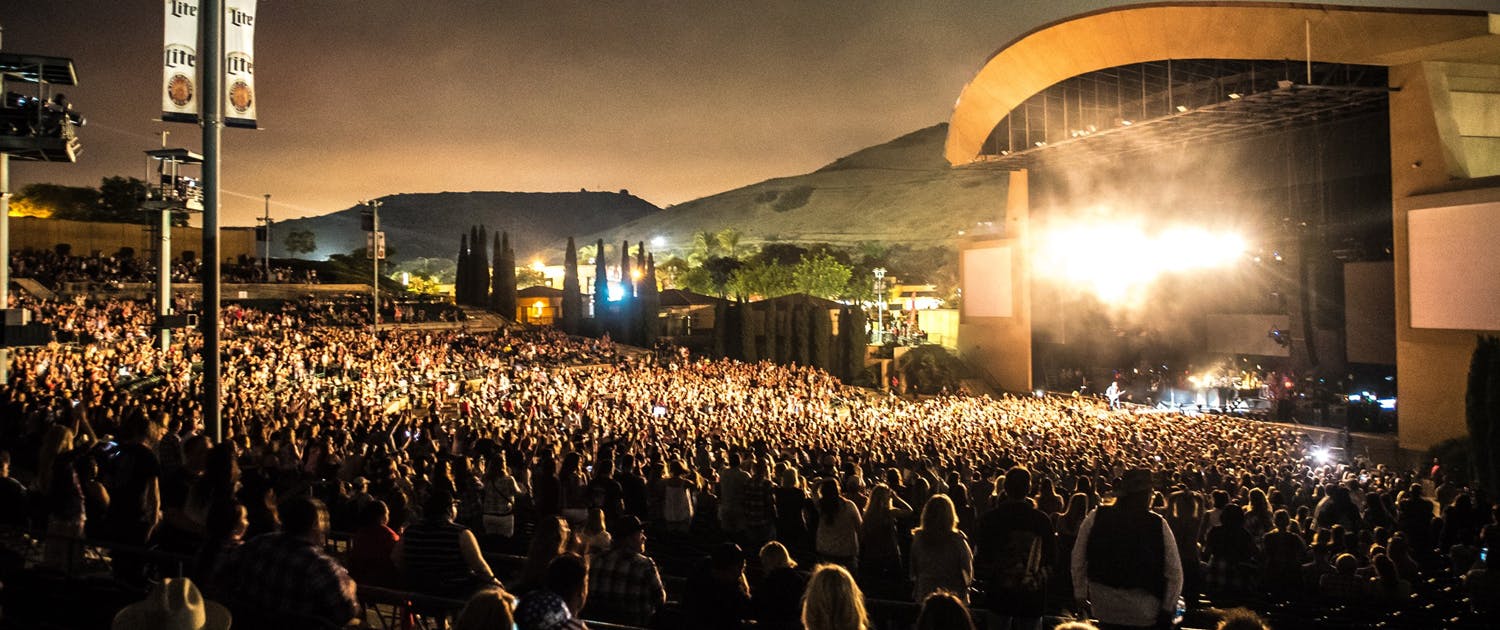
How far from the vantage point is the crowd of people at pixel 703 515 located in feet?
16.0

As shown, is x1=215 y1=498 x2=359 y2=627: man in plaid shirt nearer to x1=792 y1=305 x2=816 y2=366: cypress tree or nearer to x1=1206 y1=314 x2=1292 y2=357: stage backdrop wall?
x1=1206 y1=314 x2=1292 y2=357: stage backdrop wall

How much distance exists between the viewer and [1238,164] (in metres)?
33.6

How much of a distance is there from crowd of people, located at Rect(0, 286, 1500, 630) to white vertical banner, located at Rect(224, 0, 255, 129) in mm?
3488

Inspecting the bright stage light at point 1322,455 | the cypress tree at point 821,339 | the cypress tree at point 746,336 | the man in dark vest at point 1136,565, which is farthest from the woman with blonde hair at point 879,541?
the cypress tree at point 746,336

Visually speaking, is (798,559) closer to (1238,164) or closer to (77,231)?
(1238,164)

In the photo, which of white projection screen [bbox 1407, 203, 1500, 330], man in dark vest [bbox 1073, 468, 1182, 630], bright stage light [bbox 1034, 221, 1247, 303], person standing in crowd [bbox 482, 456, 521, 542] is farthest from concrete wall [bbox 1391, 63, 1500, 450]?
person standing in crowd [bbox 482, 456, 521, 542]

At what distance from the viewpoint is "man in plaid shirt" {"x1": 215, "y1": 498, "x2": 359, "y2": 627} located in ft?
14.8

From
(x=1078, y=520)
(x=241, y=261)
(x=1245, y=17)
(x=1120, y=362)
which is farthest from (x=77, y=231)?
(x=1078, y=520)

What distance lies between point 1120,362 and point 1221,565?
33.7m

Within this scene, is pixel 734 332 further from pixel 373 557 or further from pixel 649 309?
pixel 373 557

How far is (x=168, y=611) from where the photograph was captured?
3795 mm

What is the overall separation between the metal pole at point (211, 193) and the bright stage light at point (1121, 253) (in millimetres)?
31706

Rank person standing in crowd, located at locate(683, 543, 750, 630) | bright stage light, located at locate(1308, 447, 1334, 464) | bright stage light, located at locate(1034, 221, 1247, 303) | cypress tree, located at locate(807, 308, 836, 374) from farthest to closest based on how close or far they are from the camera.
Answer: cypress tree, located at locate(807, 308, 836, 374)
bright stage light, located at locate(1034, 221, 1247, 303)
bright stage light, located at locate(1308, 447, 1334, 464)
person standing in crowd, located at locate(683, 543, 750, 630)

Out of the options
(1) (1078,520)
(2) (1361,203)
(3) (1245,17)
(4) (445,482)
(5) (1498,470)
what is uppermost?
(3) (1245,17)
